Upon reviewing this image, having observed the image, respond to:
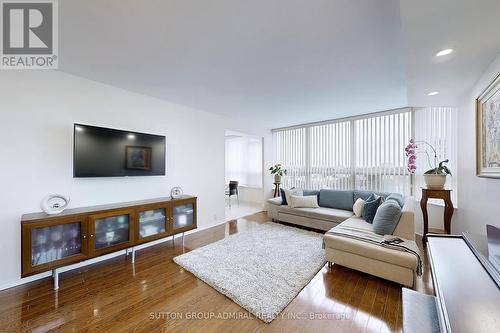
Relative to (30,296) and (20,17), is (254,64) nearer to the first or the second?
(20,17)

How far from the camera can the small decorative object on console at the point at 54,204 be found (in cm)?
214

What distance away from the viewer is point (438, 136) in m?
3.54

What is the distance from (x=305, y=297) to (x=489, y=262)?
1400 mm

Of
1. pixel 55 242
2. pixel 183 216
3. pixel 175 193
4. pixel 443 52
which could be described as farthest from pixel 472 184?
pixel 55 242

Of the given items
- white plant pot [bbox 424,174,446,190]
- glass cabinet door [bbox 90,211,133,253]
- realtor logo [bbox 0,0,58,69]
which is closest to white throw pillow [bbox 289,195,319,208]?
white plant pot [bbox 424,174,446,190]

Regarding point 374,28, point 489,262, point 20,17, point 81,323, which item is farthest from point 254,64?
point 81,323

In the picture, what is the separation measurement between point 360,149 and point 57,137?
5.30m

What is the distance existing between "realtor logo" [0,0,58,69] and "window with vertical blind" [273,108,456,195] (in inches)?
192

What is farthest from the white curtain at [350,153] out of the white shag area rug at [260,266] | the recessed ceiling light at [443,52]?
the recessed ceiling light at [443,52]

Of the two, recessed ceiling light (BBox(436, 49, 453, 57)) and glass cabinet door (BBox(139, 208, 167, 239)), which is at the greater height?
recessed ceiling light (BBox(436, 49, 453, 57))

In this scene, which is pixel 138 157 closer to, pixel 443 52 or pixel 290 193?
pixel 290 193

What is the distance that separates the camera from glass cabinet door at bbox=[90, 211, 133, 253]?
7.72ft

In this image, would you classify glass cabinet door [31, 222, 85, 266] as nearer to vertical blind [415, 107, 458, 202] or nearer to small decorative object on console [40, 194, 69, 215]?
small decorative object on console [40, 194, 69, 215]

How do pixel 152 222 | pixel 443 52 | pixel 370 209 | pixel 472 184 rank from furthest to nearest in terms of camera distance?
pixel 370 209
pixel 152 222
pixel 472 184
pixel 443 52
